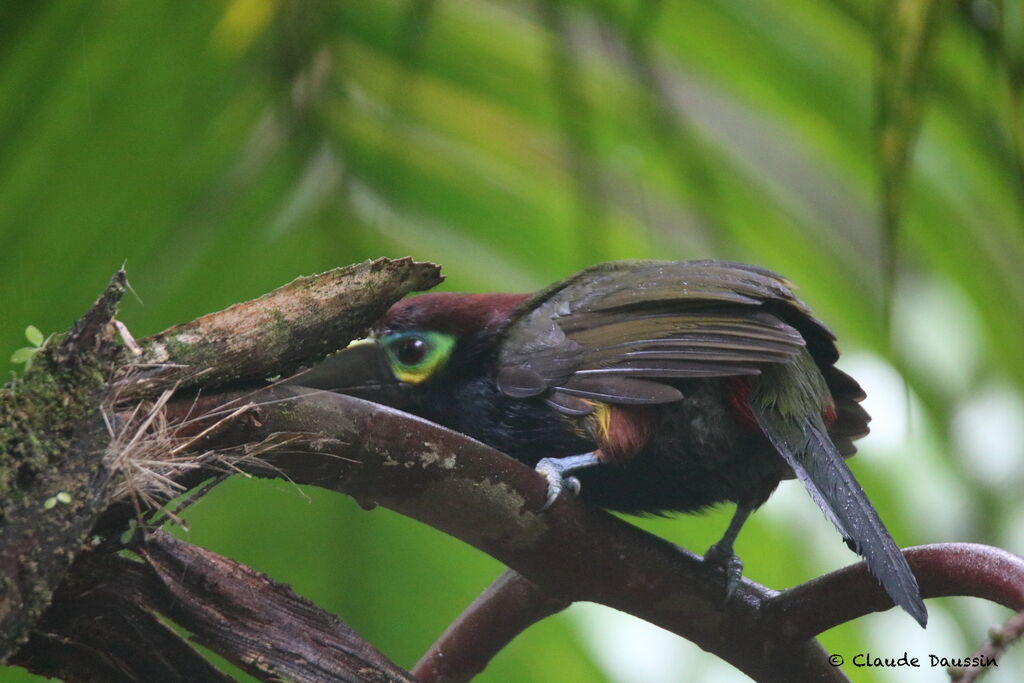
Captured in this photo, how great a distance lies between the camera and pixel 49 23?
1.79m

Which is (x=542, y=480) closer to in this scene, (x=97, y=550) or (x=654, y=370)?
(x=654, y=370)

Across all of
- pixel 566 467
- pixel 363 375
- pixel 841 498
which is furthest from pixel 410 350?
pixel 841 498

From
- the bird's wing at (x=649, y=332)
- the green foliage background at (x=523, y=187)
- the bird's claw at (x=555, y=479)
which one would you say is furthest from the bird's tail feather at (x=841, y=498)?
the bird's claw at (x=555, y=479)

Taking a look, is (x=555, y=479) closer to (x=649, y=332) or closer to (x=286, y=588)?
(x=649, y=332)

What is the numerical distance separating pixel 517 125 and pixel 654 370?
0.97 m

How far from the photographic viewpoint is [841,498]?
6.14 ft

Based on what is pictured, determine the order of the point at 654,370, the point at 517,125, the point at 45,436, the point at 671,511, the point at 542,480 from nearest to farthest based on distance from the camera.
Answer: the point at 45,436 → the point at 542,480 → the point at 654,370 → the point at 671,511 → the point at 517,125

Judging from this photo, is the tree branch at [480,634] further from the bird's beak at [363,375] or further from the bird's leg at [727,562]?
the bird's beak at [363,375]

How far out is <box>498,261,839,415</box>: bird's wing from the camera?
2.04 m

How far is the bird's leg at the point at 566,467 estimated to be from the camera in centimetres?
190

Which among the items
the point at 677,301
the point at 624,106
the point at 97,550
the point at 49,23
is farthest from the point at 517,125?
the point at 97,550

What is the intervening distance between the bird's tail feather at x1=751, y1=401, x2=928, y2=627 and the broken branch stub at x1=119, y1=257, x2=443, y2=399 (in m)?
0.78

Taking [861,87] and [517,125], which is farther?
[517,125]

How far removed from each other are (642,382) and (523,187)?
1015 mm
